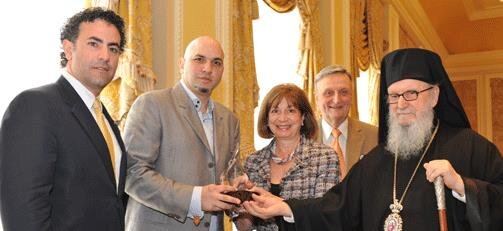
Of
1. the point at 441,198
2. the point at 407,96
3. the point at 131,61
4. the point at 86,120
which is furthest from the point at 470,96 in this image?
the point at 86,120

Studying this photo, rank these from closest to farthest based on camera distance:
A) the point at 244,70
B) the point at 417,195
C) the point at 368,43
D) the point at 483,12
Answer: the point at 417,195, the point at 244,70, the point at 368,43, the point at 483,12

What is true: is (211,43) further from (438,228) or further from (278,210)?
(438,228)

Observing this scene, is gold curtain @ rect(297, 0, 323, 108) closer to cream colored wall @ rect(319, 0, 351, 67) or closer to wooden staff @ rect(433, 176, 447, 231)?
cream colored wall @ rect(319, 0, 351, 67)

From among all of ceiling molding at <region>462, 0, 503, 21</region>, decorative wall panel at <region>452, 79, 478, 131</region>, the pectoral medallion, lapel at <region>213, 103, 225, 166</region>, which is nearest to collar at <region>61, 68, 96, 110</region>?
lapel at <region>213, 103, 225, 166</region>

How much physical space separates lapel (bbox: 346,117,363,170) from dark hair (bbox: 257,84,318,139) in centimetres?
80

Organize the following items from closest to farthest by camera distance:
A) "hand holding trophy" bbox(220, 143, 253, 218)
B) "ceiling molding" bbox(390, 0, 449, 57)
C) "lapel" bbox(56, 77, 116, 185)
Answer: "lapel" bbox(56, 77, 116, 185) → "hand holding trophy" bbox(220, 143, 253, 218) → "ceiling molding" bbox(390, 0, 449, 57)

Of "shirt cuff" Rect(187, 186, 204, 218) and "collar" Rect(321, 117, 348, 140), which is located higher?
"collar" Rect(321, 117, 348, 140)

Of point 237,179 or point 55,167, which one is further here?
A: point 237,179

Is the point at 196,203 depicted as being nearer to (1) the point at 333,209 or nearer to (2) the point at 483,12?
(1) the point at 333,209

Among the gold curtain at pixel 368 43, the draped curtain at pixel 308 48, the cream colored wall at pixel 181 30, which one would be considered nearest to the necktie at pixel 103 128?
the cream colored wall at pixel 181 30

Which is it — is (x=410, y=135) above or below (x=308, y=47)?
below

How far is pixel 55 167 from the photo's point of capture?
95.5 inches

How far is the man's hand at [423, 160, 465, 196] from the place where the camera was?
9.36ft

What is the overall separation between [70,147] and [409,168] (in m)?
1.67
